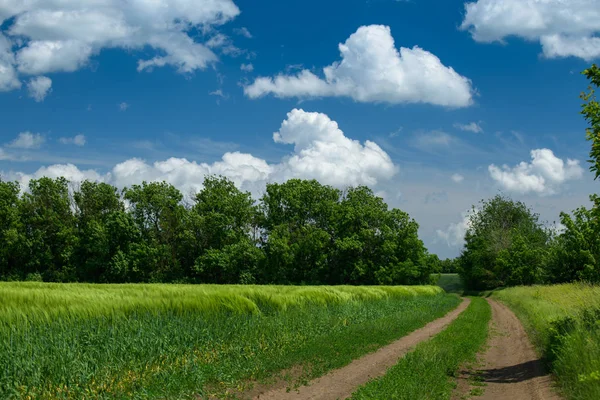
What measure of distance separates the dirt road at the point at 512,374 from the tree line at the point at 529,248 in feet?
14.1

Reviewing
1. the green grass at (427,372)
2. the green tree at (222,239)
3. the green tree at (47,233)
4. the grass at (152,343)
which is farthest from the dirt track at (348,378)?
the green tree at (47,233)

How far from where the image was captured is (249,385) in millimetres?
10766

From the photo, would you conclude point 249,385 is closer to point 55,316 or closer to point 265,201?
point 55,316

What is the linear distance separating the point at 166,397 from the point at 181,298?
5.53m

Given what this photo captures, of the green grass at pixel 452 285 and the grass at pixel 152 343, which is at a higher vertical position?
the grass at pixel 152 343

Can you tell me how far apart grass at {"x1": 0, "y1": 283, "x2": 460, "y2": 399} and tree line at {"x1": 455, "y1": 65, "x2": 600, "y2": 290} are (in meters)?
9.28

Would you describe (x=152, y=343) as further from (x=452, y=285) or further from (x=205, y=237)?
(x=452, y=285)

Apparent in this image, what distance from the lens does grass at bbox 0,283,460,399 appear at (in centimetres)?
863

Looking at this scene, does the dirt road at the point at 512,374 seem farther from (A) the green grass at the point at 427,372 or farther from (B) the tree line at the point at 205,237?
(B) the tree line at the point at 205,237

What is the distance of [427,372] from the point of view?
11641 mm

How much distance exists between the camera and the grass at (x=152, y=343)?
340 inches

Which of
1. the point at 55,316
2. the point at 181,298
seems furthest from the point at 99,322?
the point at 181,298

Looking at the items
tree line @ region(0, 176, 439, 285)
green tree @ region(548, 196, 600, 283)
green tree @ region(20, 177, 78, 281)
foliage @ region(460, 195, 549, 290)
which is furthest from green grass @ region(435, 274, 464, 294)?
green tree @ region(20, 177, 78, 281)

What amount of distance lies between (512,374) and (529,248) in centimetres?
7114
